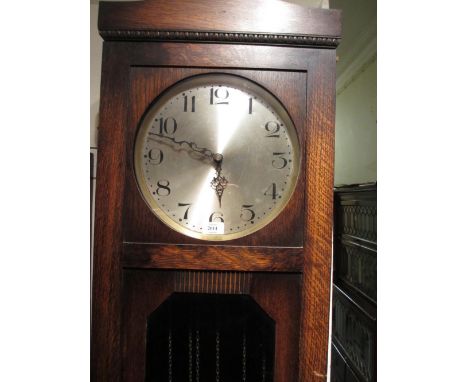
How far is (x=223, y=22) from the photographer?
0.78 metres

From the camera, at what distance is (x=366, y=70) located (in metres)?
1.01

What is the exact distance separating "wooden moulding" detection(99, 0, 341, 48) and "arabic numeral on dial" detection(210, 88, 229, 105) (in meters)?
0.10

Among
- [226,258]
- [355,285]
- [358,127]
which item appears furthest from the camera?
[355,285]

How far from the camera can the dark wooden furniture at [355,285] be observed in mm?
1032

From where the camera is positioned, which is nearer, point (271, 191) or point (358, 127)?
point (271, 191)

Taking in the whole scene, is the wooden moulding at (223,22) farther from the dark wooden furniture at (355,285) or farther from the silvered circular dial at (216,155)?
the dark wooden furniture at (355,285)

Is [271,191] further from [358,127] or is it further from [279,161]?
[358,127]

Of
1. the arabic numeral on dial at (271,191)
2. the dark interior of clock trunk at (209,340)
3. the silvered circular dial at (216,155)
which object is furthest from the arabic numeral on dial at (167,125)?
the dark interior of clock trunk at (209,340)

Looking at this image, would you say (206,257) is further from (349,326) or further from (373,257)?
(349,326)

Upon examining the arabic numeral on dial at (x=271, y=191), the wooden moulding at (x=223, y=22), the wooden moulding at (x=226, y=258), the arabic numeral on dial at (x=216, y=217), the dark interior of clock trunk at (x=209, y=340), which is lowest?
the dark interior of clock trunk at (x=209, y=340)

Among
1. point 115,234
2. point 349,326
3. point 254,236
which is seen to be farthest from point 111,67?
point 349,326

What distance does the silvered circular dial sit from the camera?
2.61 ft

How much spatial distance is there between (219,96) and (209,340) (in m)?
0.51

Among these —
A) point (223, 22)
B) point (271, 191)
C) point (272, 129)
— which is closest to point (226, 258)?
point (271, 191)
